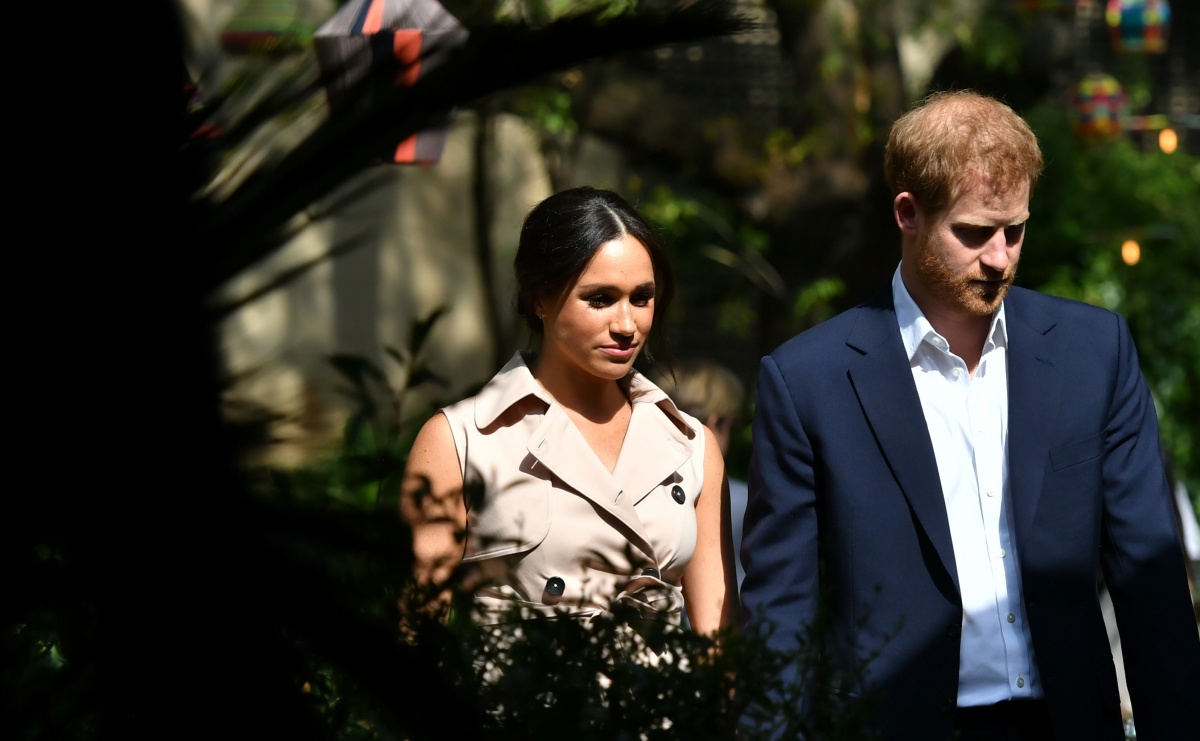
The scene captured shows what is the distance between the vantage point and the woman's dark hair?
3.19 metres

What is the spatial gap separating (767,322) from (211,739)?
30.0ft

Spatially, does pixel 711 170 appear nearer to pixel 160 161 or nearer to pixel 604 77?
pixel 604 77

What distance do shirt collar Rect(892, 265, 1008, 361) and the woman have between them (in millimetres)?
511

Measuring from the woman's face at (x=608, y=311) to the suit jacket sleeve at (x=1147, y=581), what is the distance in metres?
0.99

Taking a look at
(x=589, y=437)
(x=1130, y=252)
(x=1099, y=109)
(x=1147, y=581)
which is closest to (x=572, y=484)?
(x=589, y=437)

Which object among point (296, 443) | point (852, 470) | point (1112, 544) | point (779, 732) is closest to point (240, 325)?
point (296, 443)

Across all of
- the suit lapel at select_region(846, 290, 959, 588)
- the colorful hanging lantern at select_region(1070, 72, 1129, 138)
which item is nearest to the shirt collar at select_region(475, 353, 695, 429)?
the suit lapel at select_region(846, 290, 959, 588)

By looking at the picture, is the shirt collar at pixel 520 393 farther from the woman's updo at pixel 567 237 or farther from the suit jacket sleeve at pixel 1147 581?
the suit jacket sleeve at pixel 1147 581

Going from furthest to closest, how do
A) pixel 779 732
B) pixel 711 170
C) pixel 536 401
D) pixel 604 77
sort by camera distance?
pixel 711 170
pixel 604 77
pixel 536 401
pixel 779 732

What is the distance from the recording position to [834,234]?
923cm

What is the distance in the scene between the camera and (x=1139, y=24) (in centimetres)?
941

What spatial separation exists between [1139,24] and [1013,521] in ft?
24.0

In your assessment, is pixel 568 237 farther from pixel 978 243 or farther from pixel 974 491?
pixel 974 491

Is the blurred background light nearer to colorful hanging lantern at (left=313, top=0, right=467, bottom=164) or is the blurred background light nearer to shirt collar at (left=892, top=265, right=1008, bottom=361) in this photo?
shirt collar at (left=892, top=265, right=1008, bottom=361)
